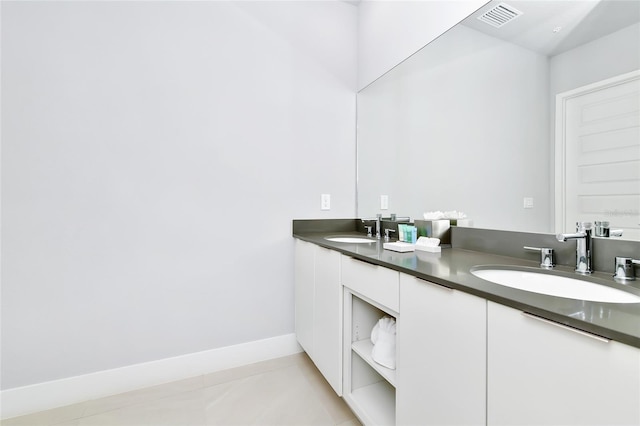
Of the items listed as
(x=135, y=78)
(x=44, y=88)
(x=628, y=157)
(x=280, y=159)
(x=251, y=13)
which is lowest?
(x=628, y=157)

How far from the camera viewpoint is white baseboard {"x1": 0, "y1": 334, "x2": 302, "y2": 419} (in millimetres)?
1428

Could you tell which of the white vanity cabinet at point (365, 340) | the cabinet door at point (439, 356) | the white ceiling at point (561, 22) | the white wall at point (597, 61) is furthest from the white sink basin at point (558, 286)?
the white ceiling at point (561, 22)

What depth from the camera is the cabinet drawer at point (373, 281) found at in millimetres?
1025

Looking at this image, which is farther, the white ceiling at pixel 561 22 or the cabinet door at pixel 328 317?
the cabinet door at pixel 328 317

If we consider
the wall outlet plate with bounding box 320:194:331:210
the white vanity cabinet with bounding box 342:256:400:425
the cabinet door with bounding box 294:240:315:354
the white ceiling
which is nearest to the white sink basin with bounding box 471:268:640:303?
the white vanity cabinet with bounding box 342:256:400:425

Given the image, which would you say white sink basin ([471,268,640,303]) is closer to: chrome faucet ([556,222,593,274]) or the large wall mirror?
chrome faucet ([556,222,593,274])

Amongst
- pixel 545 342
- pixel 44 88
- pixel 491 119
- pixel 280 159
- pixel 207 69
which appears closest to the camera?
pixel 545 342

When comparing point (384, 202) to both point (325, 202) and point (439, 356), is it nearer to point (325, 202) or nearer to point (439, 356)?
point (325, 202)

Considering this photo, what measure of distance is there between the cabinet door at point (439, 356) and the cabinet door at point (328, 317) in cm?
42

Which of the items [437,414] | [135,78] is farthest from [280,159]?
[437,414]

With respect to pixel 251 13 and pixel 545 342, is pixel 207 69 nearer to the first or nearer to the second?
pixel 251 13

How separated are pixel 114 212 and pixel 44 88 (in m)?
0.69

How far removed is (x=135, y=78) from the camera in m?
1.62

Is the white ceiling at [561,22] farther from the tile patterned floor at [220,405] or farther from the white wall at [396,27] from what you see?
the tile patterned floor at [220,405]
